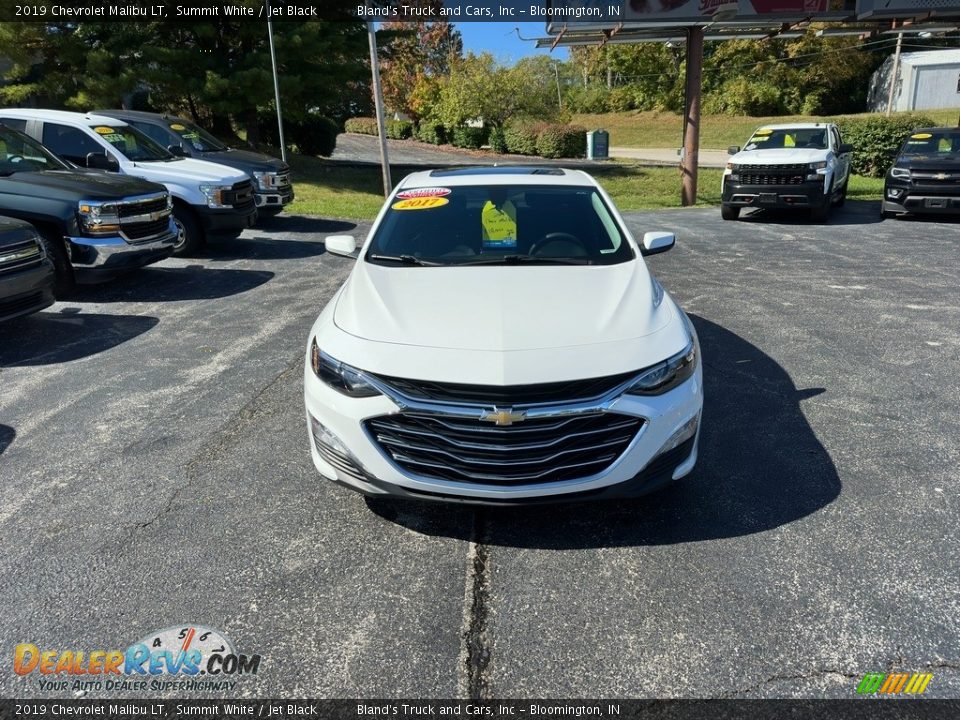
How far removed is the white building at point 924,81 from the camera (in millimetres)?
43562

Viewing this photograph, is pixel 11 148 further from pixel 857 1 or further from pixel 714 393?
pixel 857 1

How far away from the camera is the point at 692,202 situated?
17.6 meters

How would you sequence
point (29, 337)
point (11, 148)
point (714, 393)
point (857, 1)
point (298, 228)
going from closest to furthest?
point (714, 393) → point (29, 337) → point (11, 148) → point (298, 228) → point (857, 1)

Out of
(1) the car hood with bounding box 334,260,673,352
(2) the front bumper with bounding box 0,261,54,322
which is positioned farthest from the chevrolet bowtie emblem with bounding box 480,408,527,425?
(2) the front bumper with bounding box 0,261,54,322

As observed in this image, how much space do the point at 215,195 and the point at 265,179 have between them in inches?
78.5

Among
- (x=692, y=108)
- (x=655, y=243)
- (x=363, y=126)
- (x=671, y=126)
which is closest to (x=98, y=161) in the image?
(x=655, y=243)

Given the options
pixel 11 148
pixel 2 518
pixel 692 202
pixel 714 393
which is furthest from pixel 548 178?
pixel 692 202

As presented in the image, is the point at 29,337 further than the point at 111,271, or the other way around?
the point at 111,271

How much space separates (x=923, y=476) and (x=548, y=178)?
9.79 feet

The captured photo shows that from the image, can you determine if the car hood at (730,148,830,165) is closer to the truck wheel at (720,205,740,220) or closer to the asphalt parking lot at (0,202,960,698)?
the truck wheel at (720,205,740,220)

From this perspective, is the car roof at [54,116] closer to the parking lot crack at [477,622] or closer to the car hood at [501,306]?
the car hood at [501,306]

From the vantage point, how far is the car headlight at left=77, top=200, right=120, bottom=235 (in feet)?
25.7

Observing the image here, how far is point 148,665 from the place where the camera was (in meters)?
2.66

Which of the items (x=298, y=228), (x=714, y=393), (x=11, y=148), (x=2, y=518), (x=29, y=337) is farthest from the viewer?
(x=298, y=228)
